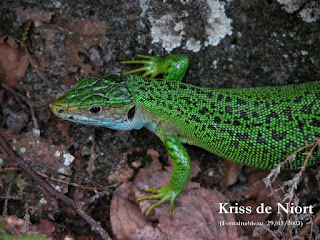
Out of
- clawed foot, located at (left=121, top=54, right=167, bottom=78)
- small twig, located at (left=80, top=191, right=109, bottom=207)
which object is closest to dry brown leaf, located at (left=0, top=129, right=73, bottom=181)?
small twig, located at (left=80, top=191, right=109, bottom=207)

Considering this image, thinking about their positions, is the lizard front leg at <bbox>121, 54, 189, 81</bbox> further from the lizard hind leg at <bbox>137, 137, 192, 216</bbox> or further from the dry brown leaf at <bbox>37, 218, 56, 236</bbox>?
the dry brown leaf at <bbox>37, 218, 56, 236</bbox>

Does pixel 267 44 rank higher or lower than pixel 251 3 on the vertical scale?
lower

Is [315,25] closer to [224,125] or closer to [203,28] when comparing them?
[203,28]

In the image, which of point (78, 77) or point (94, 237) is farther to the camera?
point (78, 77)

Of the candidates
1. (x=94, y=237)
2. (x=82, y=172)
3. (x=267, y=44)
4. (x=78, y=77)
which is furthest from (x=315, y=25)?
(x=94, y=237)

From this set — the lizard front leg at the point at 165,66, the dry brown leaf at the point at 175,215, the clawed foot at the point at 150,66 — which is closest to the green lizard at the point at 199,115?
the dry brown leaf at the point at 175,215

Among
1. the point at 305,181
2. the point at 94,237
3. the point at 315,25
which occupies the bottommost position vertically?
the point at 94,237
